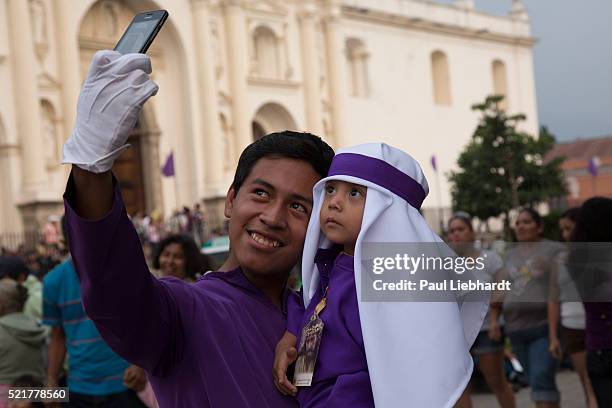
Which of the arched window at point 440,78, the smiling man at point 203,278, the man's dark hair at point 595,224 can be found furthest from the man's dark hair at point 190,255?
the arched window at point 440,78

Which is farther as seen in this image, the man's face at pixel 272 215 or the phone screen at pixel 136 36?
the man's face at pixel 272 215

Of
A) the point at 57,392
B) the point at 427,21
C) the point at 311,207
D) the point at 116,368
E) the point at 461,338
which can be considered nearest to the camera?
the point at 461,338

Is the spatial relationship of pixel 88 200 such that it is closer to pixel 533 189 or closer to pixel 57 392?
pixel 57 392

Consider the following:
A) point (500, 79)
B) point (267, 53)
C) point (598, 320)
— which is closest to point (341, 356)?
point (598, 320)

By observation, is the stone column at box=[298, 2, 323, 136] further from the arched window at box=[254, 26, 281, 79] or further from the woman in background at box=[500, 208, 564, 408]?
the woman in background at box=[500, 208, 564, 408]

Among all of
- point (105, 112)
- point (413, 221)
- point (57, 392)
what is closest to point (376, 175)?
point (413, 221)

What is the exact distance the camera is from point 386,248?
244 centimetres

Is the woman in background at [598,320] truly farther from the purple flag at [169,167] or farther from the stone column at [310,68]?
the stone column at [310,68]

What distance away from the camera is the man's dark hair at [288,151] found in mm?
2773

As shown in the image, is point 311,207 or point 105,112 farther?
point 311,207

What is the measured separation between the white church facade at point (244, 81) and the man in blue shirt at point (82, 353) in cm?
1766

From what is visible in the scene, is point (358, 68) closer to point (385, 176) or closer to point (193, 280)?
point (193, 280)

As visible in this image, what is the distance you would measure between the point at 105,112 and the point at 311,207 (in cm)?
83

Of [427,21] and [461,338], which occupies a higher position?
[427,21]
